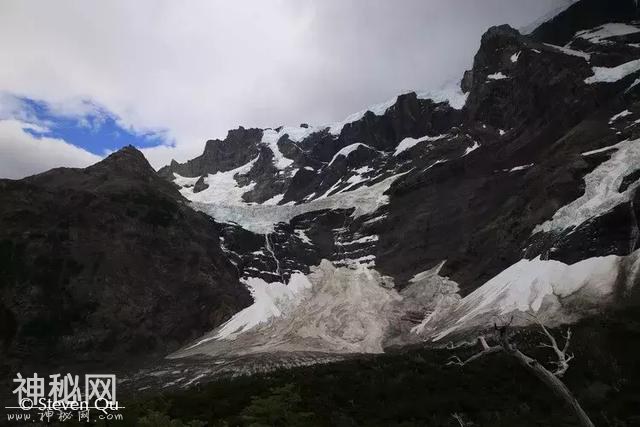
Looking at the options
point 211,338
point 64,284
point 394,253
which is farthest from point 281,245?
point 64,284

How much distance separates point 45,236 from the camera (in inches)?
4301

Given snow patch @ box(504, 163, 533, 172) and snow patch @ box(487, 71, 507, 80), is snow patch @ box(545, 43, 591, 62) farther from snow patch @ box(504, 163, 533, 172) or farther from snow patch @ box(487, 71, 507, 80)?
snow patch @ box(504, 163, 533, 172)

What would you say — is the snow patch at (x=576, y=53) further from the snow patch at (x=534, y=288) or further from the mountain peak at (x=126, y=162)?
the mountain peak at (x=126, y=162)

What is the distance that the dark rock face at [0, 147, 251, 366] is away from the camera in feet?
316

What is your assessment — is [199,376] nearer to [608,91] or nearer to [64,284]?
[64,284]

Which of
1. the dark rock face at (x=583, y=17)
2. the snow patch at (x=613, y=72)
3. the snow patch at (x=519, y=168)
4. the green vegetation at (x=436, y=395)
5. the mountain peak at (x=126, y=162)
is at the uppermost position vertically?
the dark rock face at (x=583, y=17)

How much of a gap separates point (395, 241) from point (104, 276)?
69.8 meters

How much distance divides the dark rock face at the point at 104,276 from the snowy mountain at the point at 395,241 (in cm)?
41

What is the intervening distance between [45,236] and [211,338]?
42661 mm

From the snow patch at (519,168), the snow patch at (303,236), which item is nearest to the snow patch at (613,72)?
the snow patch at (519,168)

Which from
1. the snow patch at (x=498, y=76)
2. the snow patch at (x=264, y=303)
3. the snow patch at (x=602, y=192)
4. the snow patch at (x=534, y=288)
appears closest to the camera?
the snow patch at (x=534, y=288)

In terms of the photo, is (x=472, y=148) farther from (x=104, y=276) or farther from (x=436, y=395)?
(x=436, y=395)

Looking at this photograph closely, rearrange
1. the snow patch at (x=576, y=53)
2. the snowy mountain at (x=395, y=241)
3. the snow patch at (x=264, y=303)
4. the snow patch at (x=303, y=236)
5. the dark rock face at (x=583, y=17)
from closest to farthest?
the snowy mountain at (x=395, y=241) < the snow patch at (x=264, y=303) < the snow patch at (x=576, y=53) < the snow patch at (x=303, y=236) < the dark rock face at (x=583, y=17)

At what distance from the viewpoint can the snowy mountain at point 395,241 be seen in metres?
79.2
